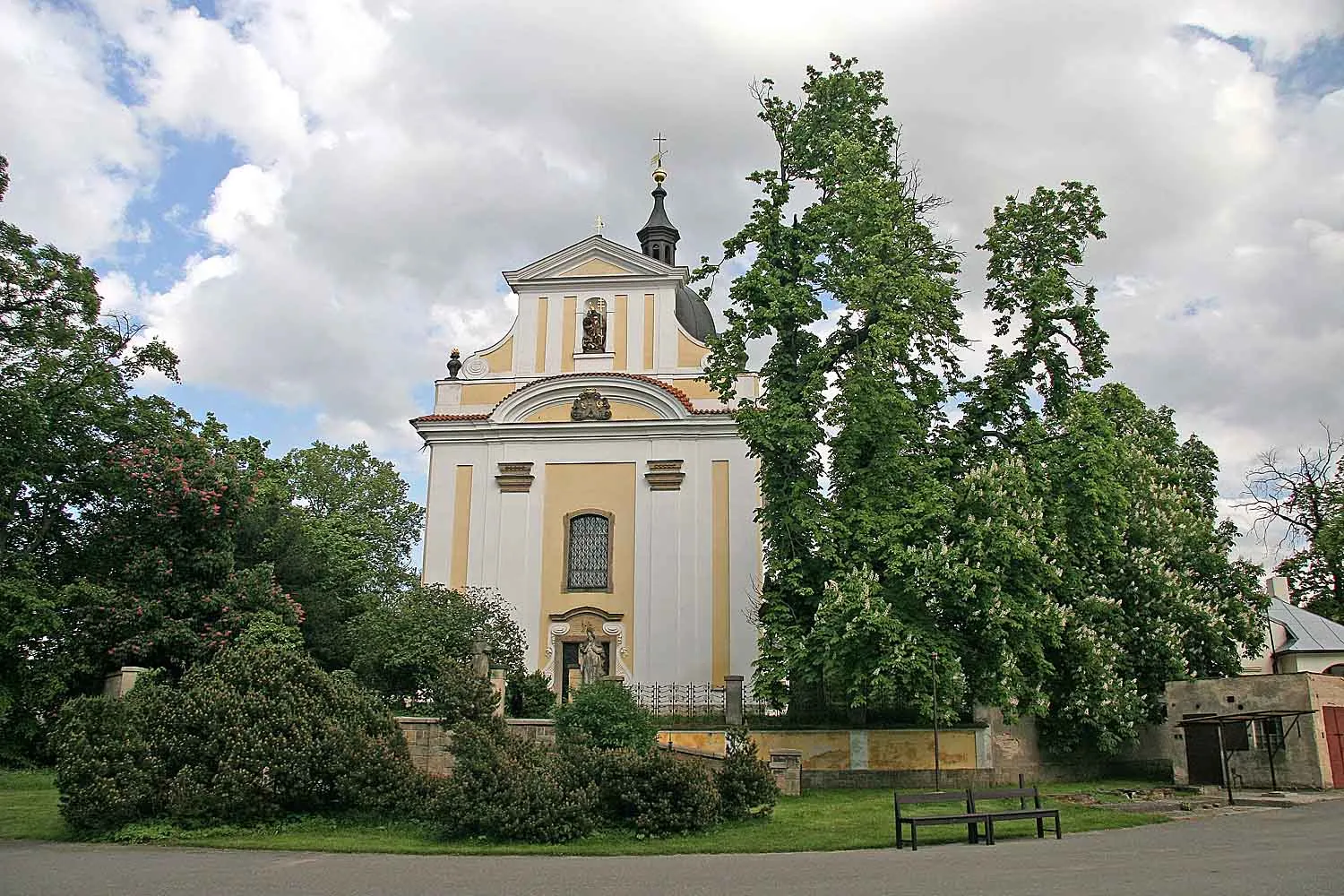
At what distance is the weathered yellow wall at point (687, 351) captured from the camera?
93.6 ft

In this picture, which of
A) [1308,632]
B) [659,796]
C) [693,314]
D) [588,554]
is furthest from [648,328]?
[1308,632]

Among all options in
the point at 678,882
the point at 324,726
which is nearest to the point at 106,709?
the point at 324,726

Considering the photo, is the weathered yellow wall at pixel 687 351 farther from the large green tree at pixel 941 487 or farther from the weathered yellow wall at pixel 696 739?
the weathered yellow wall at pixel 696 739

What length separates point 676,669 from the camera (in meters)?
26.2

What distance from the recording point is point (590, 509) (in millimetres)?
27797

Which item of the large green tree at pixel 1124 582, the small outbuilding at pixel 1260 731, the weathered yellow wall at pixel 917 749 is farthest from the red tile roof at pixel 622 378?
the small outbuilding at pixel 1260 731

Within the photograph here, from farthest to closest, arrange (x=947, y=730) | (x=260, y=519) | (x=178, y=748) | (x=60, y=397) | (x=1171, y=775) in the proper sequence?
1. (x=260, y=519)
2. (x=60, y=397)
3. (x=1171, y=775)
4. (x=947, y=730)
5. (x=178, y=748)

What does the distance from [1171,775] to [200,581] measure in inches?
796

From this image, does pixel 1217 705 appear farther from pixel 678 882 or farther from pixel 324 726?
pixel 324 726

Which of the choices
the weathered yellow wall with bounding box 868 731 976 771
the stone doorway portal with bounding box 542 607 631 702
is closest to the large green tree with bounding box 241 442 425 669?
the stone doorway portal with bounding box 542 607 631 702

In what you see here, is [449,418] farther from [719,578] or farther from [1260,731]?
[1260,731]

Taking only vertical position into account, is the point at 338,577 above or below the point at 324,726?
above

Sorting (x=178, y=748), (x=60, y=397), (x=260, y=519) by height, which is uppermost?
(x=60, y=397)

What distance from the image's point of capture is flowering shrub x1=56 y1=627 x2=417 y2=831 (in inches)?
537
